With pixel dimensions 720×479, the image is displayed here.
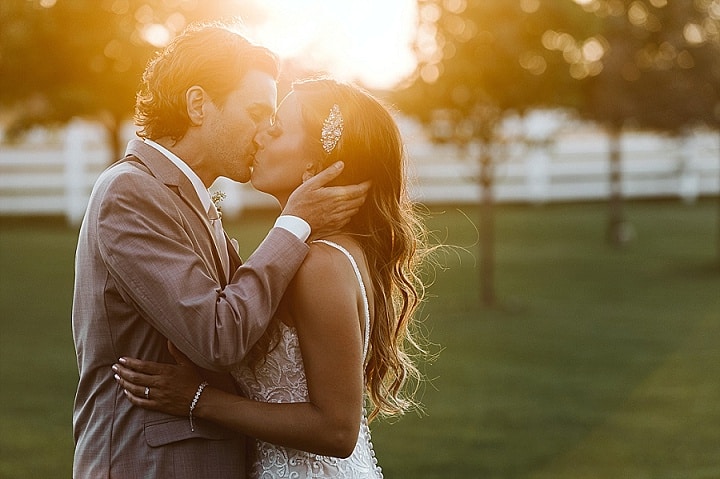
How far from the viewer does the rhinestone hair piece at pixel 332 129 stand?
123 inches

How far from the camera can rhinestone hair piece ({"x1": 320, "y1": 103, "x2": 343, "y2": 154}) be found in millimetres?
3135

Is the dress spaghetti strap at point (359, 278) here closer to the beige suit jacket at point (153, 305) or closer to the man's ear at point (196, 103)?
the beige suit jacket at point (153, 305)

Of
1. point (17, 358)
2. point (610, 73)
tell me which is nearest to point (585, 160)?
point (610, 73)

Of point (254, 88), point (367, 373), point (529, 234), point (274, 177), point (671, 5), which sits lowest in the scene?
point (529, 234)

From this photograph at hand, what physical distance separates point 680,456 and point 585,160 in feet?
90.9

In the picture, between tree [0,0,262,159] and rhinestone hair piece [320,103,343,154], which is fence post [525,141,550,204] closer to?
tree [0,0,262,159]

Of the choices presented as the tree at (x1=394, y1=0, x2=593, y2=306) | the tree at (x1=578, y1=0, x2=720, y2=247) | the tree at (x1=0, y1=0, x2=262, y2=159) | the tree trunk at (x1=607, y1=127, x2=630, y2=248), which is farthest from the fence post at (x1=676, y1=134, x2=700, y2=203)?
the tree at (x1=394, y1=0, x2=593, y2=306)

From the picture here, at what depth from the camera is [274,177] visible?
3.20 meters

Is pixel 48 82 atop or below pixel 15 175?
atop

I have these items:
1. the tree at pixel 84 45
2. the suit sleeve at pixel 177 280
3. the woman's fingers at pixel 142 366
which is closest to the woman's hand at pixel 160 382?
the woman's fingers at pixel 142 366

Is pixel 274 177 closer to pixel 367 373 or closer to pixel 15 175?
pixel 367 373

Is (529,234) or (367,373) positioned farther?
(529,234)

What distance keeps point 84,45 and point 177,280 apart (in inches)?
544

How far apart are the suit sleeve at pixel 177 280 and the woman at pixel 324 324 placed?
0.16m
